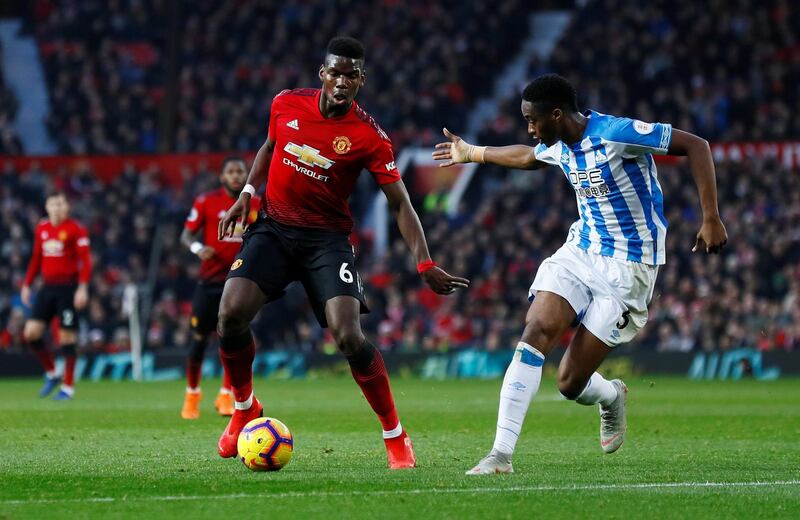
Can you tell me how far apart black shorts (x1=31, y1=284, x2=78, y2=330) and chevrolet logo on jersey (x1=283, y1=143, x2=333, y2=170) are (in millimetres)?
9052

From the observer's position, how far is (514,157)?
840 cm

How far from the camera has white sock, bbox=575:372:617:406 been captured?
835 cm

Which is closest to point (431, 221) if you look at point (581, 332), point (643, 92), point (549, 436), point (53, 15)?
point (643, 92)

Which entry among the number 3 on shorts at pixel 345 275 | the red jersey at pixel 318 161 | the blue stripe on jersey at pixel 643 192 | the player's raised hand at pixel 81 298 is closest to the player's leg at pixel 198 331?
the player's raised hand at pixel 81 298

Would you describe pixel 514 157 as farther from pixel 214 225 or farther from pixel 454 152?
pixel 214 225

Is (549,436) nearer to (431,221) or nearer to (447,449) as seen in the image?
(447,449)

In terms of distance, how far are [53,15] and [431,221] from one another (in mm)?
12442

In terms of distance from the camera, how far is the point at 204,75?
103 ft

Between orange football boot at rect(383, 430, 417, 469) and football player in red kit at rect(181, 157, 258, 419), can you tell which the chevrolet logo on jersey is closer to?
orange football boot at rect(383, 430, 417, 469)

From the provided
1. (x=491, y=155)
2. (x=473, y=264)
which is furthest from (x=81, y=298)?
(x=473, y=264)

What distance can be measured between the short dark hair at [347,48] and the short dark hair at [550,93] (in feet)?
Answer: 3.29

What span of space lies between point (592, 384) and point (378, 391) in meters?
1.39

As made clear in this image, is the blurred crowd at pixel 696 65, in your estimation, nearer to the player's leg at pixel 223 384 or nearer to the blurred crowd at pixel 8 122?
the blurred crowd at pixel 8 122

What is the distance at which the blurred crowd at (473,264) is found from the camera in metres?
23.7
